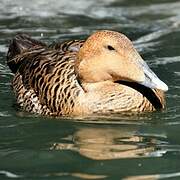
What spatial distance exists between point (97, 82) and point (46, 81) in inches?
21.0

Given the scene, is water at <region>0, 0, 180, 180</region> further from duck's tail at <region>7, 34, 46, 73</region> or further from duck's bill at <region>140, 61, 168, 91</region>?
duck's bill at <region>140, 61, 168, 91</region>

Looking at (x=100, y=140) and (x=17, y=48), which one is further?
(x=17, y=48)

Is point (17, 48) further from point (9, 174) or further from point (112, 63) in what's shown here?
point (9, 174)

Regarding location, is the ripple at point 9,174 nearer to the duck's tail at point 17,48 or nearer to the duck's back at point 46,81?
the duck's back at point 46,81

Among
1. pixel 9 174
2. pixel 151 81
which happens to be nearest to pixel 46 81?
pixel 151 81

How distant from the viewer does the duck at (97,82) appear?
767 cm

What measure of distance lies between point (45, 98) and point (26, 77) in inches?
24.5

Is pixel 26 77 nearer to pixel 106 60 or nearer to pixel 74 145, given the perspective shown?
pixel 106 60

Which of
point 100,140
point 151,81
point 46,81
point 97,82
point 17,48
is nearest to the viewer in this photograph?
point 100,140

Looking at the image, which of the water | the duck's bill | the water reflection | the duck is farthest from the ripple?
the duck's bill

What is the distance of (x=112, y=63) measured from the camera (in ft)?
25.4

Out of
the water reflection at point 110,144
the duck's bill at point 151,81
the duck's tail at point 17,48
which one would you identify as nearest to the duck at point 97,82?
the duck's bill at point 151,81

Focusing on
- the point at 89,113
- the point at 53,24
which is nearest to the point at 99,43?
the point at 89,113

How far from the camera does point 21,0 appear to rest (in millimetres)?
15211
